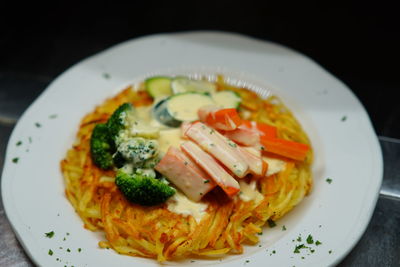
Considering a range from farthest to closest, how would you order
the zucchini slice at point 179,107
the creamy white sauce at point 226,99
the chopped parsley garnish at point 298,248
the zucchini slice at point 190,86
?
the zucchini slice at point 190,86 < the creamy white sauce at point 226,99 < the zucchini slice at point 179,107 < the chopped parsley garnish at point 298,248

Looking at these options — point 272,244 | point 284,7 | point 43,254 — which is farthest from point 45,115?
point 284,7

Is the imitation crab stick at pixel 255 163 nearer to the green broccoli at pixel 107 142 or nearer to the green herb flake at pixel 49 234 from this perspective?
the green broccoli at pixel 107 142

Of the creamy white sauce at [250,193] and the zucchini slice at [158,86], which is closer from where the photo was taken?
the creamy white sauce at [250,193]

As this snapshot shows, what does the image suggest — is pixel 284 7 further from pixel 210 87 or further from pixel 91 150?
pixel 91 150

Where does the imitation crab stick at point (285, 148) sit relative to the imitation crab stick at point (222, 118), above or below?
below

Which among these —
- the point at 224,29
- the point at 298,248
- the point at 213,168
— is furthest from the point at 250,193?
the point at 224,29

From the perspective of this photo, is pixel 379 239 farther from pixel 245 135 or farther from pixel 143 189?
pixel 143 189

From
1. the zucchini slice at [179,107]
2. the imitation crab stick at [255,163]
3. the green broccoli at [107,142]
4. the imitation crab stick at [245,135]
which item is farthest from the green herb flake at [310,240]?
the green broccoli at [107,142]
